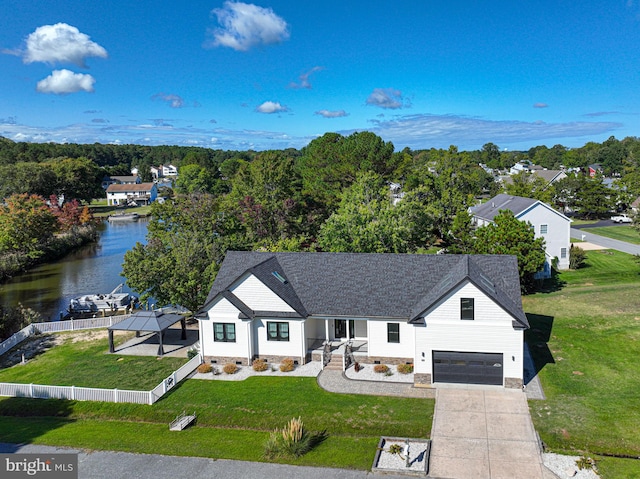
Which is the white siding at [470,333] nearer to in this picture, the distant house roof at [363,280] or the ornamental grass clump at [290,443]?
the distant house roof at [363,280]

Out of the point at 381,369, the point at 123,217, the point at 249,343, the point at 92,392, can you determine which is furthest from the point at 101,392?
the point at 123,217

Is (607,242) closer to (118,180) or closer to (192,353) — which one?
(192,353)

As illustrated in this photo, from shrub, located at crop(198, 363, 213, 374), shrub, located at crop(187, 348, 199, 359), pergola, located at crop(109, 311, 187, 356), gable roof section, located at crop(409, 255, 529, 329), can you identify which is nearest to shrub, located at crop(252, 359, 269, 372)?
shrub, located at crop(198, 363, 213, 374)

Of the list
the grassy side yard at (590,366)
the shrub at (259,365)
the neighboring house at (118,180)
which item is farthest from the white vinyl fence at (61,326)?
the neighboring house at (118,180)

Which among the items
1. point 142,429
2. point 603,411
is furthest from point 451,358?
point 142,429

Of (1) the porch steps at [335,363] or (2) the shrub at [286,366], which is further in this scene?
(1) the porch steps at [335,363]

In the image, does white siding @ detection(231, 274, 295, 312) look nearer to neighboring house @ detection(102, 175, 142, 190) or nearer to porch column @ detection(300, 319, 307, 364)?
porch column @ detection(300, 319, 307, 364)

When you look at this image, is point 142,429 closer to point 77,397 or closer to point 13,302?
point 77,397
